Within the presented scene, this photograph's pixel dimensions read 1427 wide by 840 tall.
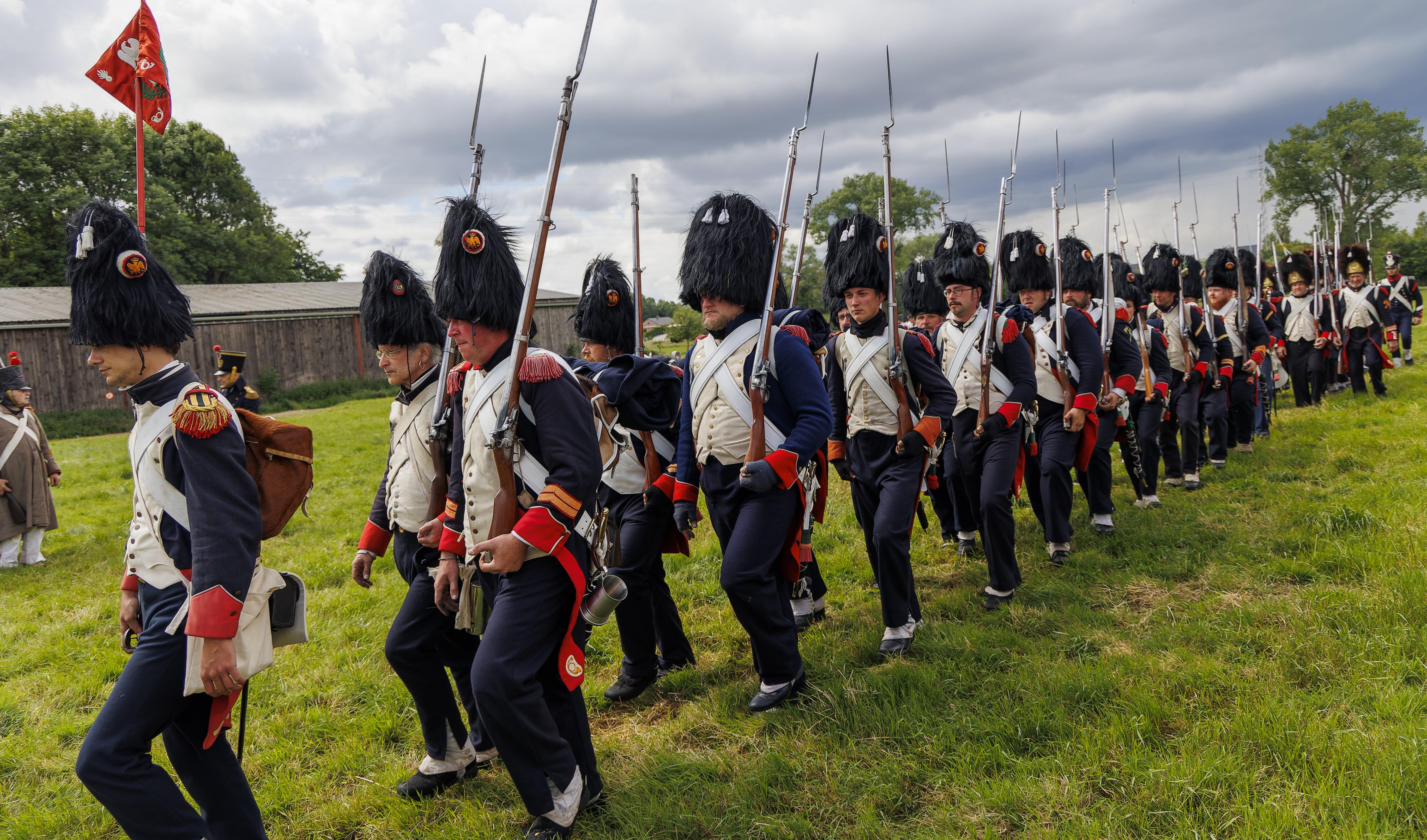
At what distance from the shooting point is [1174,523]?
24.4 feet

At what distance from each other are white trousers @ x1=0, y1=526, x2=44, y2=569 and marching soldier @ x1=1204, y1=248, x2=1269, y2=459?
1286cm

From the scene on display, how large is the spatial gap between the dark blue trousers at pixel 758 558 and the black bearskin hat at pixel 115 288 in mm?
2508

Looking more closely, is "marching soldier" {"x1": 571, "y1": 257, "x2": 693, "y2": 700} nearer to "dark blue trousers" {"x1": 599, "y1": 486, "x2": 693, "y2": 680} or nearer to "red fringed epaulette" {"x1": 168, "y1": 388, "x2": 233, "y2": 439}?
"dark blue trousers" {"x1": 599, "y1": 486, "x2": 693, "y2": 680}

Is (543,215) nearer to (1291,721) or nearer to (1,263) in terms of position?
(1291,721)

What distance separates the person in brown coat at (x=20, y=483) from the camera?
8.85 metres

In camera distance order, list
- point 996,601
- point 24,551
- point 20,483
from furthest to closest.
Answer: point 24,551 < point 20,483 < point 996,601

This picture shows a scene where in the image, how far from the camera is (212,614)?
9.54ft

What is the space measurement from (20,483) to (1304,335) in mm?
17076

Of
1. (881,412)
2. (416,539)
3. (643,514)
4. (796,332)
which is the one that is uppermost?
(796,332)

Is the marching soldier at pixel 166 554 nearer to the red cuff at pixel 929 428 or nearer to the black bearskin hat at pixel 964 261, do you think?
the red cuff at pixel 929 428

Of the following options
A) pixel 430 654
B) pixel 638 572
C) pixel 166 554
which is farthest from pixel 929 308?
pixel 166 554

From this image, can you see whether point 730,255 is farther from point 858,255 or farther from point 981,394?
point 981,394

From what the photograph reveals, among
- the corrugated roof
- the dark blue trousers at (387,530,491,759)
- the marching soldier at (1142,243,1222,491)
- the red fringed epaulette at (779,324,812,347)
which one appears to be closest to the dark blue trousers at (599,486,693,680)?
the dark blue trousers at (387,530,491,759)

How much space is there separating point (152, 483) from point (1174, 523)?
7429 millimetres
